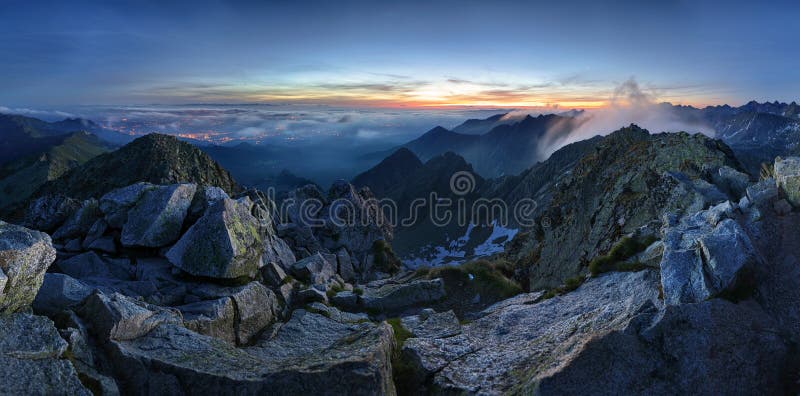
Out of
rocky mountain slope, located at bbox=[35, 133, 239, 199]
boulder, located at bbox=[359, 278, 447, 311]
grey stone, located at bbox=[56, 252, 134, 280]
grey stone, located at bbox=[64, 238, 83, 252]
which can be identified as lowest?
rocky mountain slope, located at bbox=[35, 133, 239, 199]

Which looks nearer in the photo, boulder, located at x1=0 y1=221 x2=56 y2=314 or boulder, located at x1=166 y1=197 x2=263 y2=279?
boulder, located at x1=0 y1=221 x2=56 y2=314

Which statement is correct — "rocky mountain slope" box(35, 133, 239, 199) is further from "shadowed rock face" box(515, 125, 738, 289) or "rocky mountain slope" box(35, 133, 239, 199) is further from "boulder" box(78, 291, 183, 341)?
"boulder" box(78, 291, 183, 341)

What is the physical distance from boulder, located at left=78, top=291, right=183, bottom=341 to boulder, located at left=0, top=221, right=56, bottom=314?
1934 millimetres

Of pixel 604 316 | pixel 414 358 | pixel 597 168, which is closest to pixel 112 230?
pixel 414 358

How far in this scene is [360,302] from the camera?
91.7 ft

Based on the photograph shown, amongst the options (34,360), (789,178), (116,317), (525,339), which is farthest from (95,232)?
(789,178)

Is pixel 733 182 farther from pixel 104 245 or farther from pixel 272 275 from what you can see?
pixel 104 245

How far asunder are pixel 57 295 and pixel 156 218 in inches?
432

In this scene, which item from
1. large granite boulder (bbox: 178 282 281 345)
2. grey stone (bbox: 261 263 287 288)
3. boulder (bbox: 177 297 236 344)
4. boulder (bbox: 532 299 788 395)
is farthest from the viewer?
grey stone (bbox: 261 263 287 288)

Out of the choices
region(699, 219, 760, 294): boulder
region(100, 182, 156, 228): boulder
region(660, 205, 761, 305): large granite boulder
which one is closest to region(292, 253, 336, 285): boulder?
region(100, 182, 156, 228): boulder

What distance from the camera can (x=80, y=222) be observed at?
27.2m

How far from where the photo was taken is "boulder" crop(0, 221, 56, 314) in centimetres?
1153

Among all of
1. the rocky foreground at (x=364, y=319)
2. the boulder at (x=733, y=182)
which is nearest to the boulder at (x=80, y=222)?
the rocky foreground at (x=364, y=319)

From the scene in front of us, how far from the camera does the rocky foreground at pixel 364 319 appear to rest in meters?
11.3
